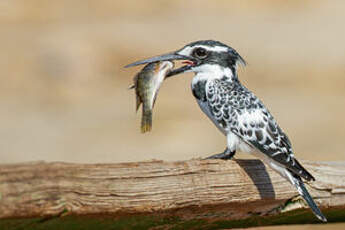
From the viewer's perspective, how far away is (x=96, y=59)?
13.0 m

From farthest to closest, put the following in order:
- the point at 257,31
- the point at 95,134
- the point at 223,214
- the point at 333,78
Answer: the point at 257,31 → the point at 333,78 → the point at 95,134 → the point at 223,214

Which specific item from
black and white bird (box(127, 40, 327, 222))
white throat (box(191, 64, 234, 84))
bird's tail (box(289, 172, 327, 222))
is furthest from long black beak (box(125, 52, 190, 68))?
bird's tail (box(289, 172, 327, 222))

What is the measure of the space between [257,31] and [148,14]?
1897mm

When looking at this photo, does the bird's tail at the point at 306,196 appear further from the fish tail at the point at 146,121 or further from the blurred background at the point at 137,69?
the blurred background at the point at 137,69

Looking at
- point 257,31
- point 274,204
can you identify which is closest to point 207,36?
point 257,31

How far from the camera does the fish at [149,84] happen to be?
4.27 metres

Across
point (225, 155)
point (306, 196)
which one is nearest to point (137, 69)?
point (225, 155)

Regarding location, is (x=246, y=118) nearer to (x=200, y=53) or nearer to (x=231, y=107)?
(x=231, y=107)

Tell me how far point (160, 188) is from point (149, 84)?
3.50 ft

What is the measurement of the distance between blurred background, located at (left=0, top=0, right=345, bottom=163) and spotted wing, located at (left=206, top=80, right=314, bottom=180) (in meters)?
5.11

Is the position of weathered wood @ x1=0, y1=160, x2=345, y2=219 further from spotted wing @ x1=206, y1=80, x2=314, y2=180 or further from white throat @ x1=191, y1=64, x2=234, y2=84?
white throat @ x1=191, y1=64, x2=234, y2=84

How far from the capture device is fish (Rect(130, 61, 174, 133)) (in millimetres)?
4270

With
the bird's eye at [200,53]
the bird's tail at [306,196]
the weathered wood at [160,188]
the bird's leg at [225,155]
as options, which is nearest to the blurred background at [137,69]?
the bird's eye at [200,53]

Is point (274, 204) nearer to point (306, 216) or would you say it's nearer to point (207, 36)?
point (306, 216)
